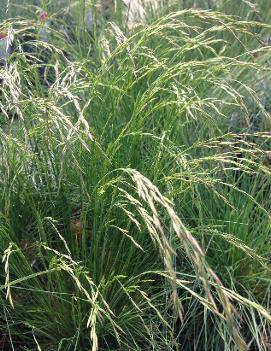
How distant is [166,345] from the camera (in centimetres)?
229

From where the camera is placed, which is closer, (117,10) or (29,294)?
(29,294)

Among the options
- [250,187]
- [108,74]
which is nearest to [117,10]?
[108,74]

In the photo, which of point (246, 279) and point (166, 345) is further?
point (246, 279)

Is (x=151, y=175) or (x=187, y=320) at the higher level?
(x=151, y=175)

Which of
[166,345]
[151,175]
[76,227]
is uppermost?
[151,175]

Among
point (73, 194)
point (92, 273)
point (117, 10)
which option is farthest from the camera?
point (117, 10)

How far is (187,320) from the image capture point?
2352 millimetres

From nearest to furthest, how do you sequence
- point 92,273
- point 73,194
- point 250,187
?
point 92,273, point 73,194, point 250,187

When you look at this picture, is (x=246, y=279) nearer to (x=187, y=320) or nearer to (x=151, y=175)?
(x=187, y=320)

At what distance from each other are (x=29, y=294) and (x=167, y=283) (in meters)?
0.46

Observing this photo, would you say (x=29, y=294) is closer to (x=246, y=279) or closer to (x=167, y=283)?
(x=167, y=283)

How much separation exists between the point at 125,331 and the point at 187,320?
0.23m

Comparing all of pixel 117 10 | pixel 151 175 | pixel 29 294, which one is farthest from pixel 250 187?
pixel 117 10

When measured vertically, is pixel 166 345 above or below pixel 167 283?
below
